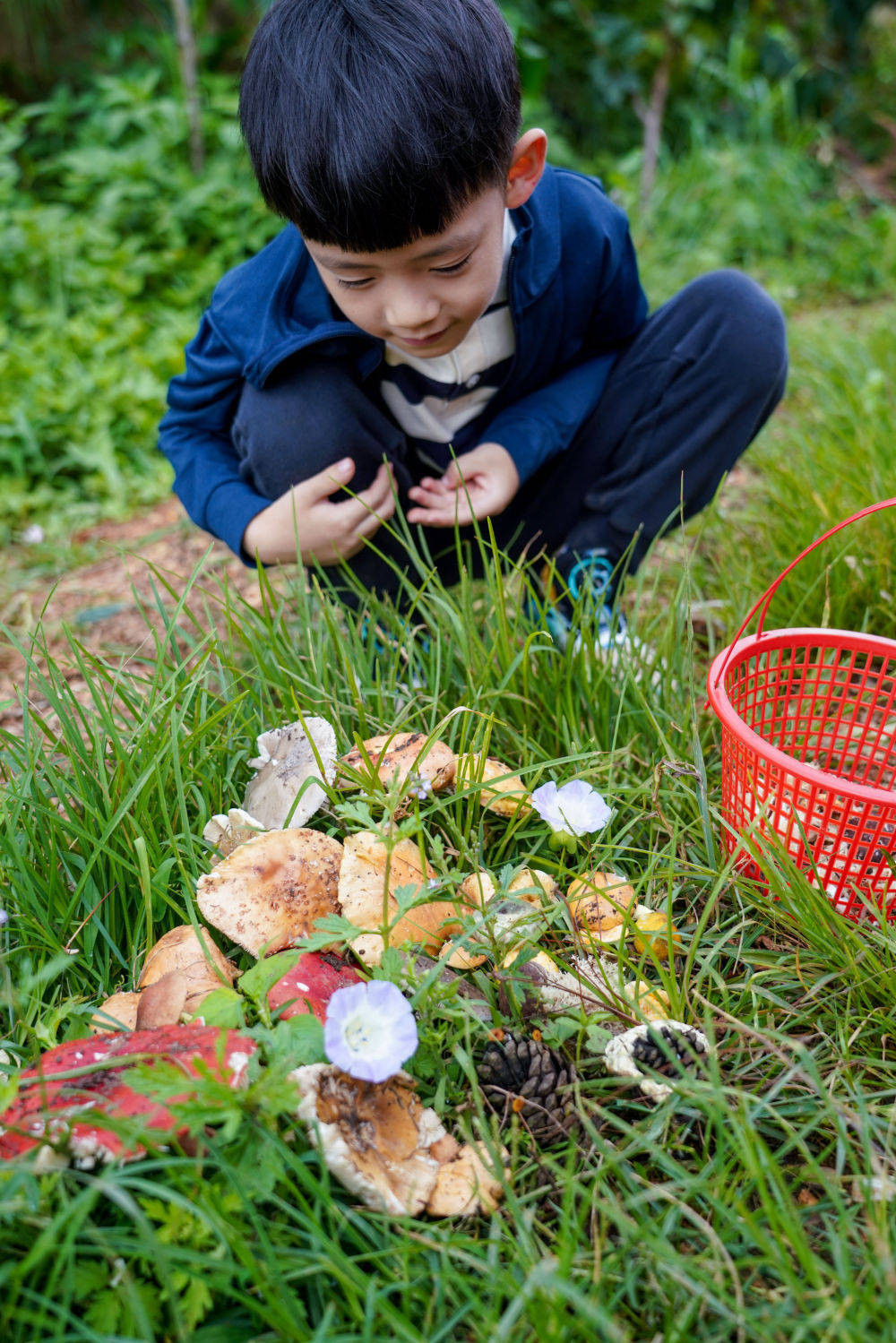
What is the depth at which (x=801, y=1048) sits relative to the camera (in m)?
0.93

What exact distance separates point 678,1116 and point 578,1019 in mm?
137

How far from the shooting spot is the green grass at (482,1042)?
0.82 meters

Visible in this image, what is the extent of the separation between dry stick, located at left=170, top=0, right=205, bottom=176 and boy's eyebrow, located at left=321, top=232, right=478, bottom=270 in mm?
2672

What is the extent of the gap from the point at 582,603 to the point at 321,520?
47 cm

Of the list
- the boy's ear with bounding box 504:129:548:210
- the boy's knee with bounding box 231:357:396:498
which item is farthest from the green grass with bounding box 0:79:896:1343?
the boy's ear with bounding box 504:129:548:210

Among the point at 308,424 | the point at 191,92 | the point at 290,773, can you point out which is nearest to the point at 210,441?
the point at 308,424

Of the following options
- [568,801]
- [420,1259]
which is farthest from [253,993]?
[568,801]

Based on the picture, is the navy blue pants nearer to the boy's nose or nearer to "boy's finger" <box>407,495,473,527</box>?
"boy's finger" <box>407,495,473,527</box>

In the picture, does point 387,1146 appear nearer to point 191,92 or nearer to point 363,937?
point 363,937

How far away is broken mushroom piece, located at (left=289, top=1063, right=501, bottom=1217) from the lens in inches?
34.3

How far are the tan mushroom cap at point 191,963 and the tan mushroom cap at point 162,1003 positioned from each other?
2 cm

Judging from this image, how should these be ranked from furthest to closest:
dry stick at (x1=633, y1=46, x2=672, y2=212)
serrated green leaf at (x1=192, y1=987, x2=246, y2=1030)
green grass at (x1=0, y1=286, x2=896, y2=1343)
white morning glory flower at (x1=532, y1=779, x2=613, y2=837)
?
dry stick at (x1=633, y1=46, x2=672, y2=212) → white morning glory flower at (x1=532, y1=779, x2=613, y2=837) → serrated green leaf at (x1=192, y1=987, x2=246, y2=1030) → green grass at (x1=0, y1=286, x2=896, y2=1343)

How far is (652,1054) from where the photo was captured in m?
0.99

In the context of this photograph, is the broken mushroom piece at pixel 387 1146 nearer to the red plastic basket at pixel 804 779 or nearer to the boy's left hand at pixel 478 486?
the red plastic basket at pixel 804 779
